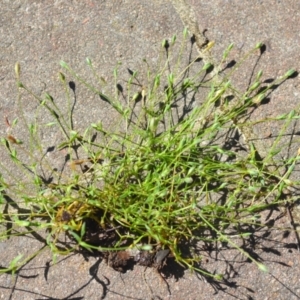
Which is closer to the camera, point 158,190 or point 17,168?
point 158,190

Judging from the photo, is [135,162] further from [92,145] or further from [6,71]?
[6,71]

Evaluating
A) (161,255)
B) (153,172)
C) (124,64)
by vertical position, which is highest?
(124,64)

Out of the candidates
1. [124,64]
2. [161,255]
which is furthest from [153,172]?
[124,64]

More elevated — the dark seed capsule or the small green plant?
the small green plant

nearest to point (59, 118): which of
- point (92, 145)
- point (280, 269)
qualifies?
point (92, 145)

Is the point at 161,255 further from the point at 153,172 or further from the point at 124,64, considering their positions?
the point at 124,64
